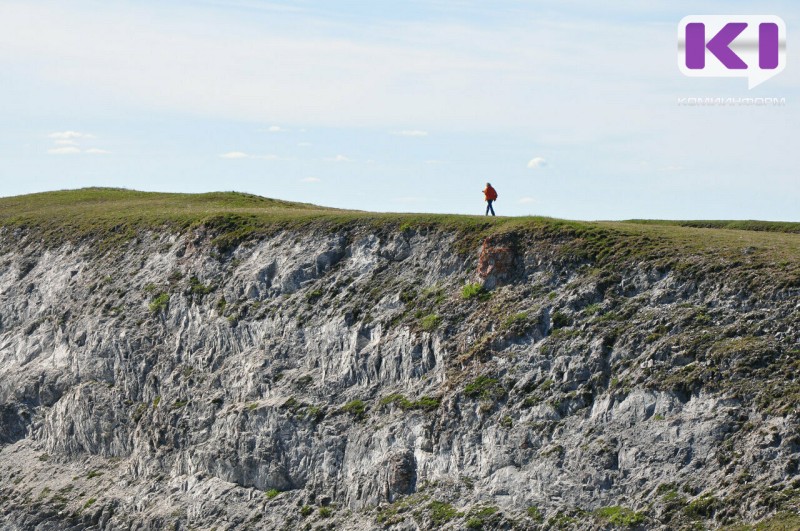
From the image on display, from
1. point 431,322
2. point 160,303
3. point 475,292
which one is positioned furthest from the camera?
point 160,303

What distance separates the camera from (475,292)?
41.1 m

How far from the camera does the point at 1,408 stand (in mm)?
53156

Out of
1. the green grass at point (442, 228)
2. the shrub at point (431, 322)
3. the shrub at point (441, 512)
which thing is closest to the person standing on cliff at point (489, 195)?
the green grass at point (442, 228)

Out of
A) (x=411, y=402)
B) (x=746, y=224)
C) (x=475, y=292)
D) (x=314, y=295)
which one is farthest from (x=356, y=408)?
(x=746, y=224)

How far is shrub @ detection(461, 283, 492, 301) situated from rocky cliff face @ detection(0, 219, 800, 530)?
79 mm

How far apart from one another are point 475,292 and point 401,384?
4.89 metres

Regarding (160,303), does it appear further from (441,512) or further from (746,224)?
(746,224)

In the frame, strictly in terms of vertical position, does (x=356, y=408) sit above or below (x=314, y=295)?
below

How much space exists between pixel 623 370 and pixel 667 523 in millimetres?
6537

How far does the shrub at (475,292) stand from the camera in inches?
1607

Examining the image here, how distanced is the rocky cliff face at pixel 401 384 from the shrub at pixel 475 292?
79 millimetres

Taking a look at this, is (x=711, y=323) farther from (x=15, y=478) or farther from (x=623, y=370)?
(x=15, y=478)

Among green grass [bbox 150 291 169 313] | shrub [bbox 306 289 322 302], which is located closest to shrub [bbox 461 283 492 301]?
shrub [bbox 306 289 322 302]

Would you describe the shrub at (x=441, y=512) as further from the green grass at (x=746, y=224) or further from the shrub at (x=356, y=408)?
the green grass at (x=746, y=224)
